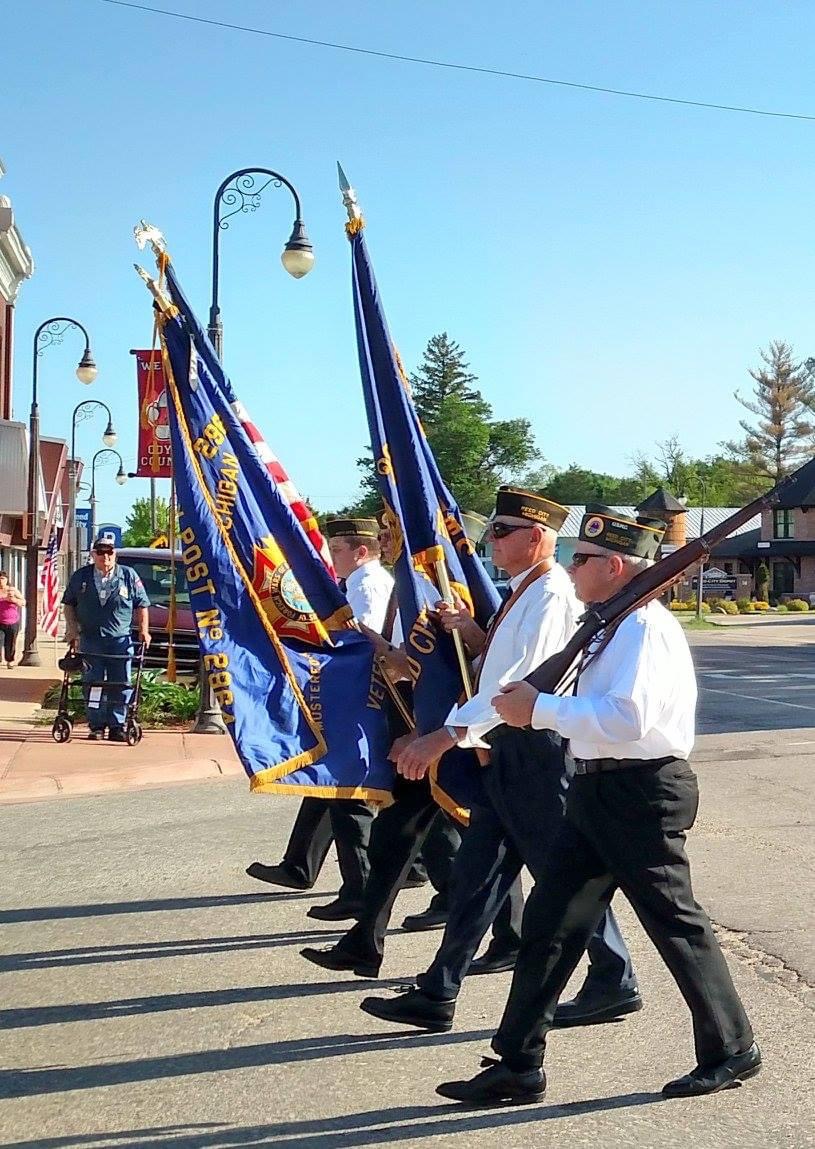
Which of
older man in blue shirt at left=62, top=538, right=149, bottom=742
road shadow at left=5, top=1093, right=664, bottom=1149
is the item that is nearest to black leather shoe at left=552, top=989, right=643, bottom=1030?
road shadow at left=5, top=1093, right=664, bottom=1149

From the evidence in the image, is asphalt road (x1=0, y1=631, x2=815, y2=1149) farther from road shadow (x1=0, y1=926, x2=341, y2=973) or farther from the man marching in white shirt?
the man marching in white shirt

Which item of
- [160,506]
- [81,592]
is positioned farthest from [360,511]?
[81,592]

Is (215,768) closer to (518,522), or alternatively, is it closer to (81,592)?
(81,592)

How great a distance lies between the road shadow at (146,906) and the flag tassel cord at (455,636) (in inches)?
81.6

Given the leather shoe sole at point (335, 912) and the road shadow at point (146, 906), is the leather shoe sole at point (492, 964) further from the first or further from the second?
the road shadow at point (146, 906)

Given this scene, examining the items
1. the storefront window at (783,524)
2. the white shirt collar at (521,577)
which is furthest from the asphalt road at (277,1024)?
the storefront window at (783,524)

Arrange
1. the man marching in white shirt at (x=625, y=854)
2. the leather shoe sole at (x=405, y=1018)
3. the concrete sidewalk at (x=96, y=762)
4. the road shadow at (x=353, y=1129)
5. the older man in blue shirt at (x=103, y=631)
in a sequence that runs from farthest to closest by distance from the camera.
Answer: the older man in blue shirt at (x=103, y=631), the concrete sidewalk at (x=96, y=762), the leather shoe sole at (x=405, y=1018), the man marching in white shirt at (x=625, y=854), the road shadow at (x=353, y=1129)

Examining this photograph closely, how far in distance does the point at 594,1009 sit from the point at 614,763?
Result: 4.31 ft

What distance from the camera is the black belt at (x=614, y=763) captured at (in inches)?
158

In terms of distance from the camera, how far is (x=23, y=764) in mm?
→ 11094

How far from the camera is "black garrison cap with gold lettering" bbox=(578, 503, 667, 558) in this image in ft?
13.9

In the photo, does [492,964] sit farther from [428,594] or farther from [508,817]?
[428,594]

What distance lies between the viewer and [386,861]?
5285 mm

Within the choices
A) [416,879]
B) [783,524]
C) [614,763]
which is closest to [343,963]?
[416,879]
